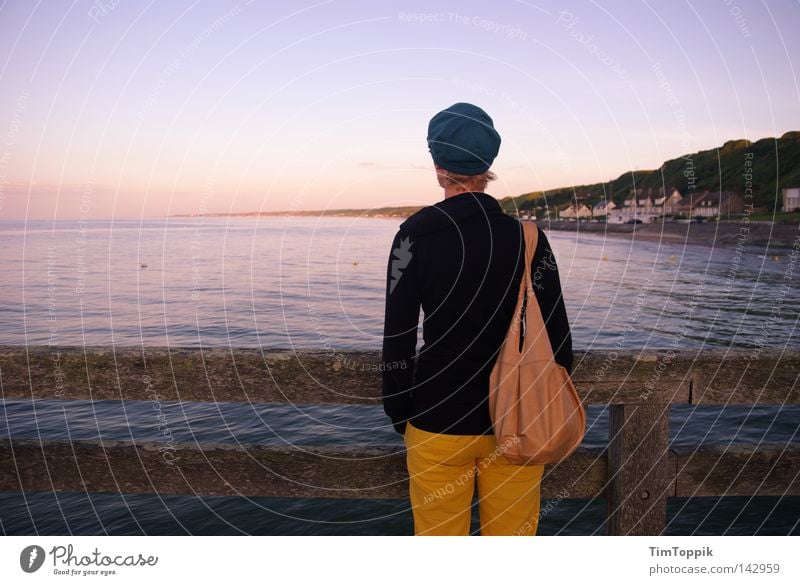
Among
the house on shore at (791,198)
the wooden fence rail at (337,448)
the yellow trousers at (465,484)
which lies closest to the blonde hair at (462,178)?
the wooden fence rail at (337,448)

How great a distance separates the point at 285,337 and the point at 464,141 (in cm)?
1911

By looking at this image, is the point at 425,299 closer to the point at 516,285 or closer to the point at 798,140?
the point at 516,285

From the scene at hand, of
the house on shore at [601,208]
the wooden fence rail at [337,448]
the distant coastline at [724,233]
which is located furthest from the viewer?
the house on shore at [601,208]

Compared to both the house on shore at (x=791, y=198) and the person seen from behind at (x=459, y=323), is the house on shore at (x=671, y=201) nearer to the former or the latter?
the house on shore at (x=791, y=198)

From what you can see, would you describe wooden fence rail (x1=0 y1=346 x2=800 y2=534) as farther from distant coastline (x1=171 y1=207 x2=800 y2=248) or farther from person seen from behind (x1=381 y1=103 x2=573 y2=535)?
distant coastline (x1=171 y1=207 x2=800 y2=248)

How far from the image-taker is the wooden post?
341cm

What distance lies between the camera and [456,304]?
2.72 metres

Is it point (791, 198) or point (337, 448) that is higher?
point (791, 198)

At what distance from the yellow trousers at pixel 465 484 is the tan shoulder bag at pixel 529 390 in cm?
20

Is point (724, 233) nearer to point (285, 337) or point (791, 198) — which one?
point (791, 198)

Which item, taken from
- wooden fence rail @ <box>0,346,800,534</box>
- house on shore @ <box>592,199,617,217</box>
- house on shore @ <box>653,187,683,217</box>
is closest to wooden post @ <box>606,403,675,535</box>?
wooden fence rail @ <box>0,346,800,534</box>

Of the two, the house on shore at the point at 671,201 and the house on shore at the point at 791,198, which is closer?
the house on shore at the point at 791,198

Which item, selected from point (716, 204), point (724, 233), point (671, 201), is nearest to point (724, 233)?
point (724, 233)

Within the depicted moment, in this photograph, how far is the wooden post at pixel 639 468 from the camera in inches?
134
